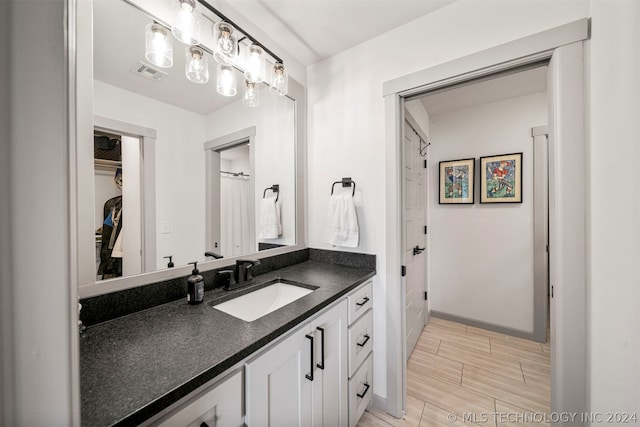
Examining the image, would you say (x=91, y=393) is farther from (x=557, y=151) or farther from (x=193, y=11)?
(x=557, y=151)

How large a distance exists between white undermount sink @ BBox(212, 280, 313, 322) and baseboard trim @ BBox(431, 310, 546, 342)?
7.39 ft

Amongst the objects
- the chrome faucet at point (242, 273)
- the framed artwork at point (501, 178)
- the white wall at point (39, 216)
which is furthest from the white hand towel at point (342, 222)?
the framed artwork at point (501, 178)

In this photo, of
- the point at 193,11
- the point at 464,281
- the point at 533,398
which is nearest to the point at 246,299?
the point at 193,11

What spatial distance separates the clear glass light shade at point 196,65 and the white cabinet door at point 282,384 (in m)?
1.32

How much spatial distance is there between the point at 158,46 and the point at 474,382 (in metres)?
2.87

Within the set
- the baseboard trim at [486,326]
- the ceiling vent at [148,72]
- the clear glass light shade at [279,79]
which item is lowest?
the baseboard trim at [486,326]

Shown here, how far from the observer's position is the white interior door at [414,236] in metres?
2.07

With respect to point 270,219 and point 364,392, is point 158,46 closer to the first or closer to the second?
point 270,219

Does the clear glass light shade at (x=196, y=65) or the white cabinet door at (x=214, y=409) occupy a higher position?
the clear glass light shade at (x=196, y=65)

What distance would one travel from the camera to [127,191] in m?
1.04

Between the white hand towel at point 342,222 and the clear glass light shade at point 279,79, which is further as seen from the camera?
the white hand towel at point 342,222

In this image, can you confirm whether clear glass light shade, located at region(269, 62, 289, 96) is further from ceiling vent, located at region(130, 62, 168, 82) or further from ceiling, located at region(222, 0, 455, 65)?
ceiling vent, located at region(130, 62, 168, 82)

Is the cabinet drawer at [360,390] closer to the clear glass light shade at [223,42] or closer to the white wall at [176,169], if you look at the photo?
the white wall at [176,169]

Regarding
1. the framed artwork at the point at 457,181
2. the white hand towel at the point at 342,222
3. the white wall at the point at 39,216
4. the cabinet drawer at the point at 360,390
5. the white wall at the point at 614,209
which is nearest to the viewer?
the white wall at the point at 39,216
